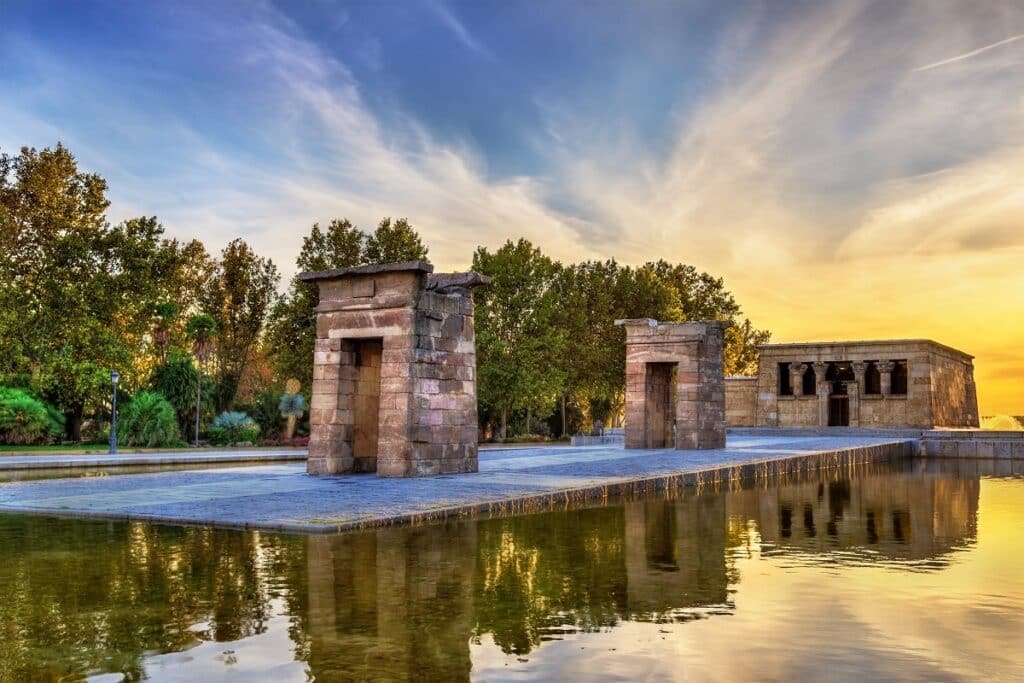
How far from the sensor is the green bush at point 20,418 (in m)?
30.7

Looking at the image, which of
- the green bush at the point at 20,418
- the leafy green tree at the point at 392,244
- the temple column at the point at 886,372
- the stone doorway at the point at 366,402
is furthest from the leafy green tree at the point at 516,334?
the stone doorway at the point at 366,402

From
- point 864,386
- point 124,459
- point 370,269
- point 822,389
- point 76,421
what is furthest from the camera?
point 864,386

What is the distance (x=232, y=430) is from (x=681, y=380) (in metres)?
18.8

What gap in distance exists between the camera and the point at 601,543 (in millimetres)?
9430

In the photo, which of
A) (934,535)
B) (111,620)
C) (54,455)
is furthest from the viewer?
(54,455)

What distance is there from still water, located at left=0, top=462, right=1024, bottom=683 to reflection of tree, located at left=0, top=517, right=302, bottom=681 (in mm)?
20

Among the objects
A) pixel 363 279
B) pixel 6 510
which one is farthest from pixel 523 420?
pixel 6 510

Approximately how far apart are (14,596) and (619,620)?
4134mm

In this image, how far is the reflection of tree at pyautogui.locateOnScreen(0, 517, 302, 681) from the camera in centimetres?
512

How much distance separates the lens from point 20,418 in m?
30.8

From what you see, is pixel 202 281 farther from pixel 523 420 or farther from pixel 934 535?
pixel 934 535

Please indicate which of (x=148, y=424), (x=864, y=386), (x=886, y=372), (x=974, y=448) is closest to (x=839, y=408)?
(x=864, y=386)

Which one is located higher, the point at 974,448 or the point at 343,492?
the point at 974,448

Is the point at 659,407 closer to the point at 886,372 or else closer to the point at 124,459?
the point at 124,459
